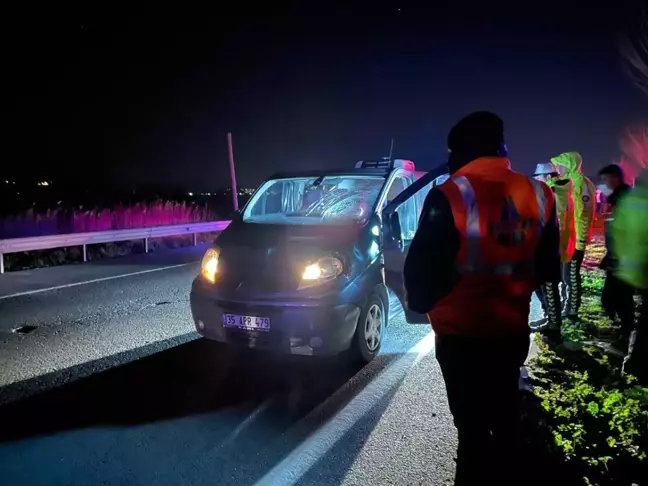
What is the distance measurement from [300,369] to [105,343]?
2.37m

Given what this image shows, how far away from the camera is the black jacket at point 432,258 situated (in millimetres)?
2219

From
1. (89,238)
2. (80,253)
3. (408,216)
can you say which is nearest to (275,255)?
(408,216)

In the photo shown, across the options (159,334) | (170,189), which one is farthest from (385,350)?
(170,189)

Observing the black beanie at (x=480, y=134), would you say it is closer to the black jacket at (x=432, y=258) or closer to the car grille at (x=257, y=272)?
the black jacket at (x=432, y=258)

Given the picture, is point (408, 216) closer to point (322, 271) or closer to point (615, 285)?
point (322, 271)

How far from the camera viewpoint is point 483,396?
2326 millimetres

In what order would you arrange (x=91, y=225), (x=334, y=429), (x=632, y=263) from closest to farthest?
(x=334, y=429) → (x=632, y=263) → (x=91, y=225)

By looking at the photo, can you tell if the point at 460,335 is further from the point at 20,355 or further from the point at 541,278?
the point at 20,355

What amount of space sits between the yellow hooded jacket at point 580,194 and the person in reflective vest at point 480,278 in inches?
153

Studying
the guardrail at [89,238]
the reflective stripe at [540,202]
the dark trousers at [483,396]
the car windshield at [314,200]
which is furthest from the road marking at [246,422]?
the guardrail at [89,238]

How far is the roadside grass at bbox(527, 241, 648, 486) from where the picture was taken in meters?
3.15

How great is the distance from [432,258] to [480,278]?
237mm

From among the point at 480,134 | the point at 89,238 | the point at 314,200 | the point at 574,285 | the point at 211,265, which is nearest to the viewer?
the point at 480,134

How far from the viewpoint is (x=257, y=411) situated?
13.2 feet
